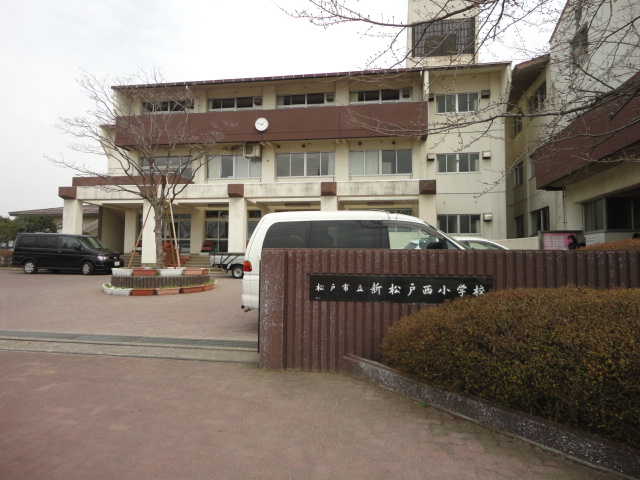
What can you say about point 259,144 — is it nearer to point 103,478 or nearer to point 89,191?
point 89,191

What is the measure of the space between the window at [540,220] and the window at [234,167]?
49.0 feet

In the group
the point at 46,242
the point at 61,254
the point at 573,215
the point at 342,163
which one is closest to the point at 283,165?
the point at 342,163

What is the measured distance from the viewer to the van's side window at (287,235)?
278 inches

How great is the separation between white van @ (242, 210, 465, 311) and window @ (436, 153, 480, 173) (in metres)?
15.9

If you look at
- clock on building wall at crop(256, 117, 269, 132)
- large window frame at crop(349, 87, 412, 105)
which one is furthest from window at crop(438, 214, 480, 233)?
clock on building wall at crop(256, 117, 269, 132)

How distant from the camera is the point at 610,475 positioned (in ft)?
9.05

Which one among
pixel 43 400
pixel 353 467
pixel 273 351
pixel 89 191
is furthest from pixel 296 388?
pixel 89 191

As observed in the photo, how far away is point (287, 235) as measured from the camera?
7168 mm

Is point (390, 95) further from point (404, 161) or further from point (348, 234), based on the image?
point (348, 234)

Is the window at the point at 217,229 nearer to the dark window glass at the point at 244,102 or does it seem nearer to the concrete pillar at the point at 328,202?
the dark window glass at the point at 244,102

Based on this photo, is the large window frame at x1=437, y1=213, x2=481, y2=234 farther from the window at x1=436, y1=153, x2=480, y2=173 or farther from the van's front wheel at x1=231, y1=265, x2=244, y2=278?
the van's front wheel at x1=231, y1=265, x2=244, y2=278

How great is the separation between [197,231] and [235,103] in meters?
8.15

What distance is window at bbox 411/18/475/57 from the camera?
16.1 feet

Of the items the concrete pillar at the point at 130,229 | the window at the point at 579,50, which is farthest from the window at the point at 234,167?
the window at the point at 579,50
